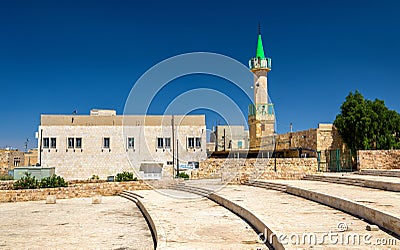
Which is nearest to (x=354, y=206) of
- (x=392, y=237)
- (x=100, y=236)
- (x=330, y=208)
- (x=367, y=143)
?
(x=330, y=208)

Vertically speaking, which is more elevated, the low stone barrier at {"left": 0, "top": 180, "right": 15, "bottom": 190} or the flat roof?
the flat roof

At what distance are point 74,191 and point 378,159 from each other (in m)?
15.8

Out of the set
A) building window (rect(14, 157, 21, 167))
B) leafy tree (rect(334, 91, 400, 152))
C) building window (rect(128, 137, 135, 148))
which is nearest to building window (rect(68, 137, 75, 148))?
building window (rect(128, 137, 135, 148))

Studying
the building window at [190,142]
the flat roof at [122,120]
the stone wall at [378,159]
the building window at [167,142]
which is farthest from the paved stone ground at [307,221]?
the flat roof at [122,120]

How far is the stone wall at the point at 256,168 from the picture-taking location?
18922 millimetres

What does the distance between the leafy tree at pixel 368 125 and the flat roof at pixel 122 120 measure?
1264 cm

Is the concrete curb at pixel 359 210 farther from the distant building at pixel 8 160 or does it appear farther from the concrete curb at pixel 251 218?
the distant building at pixel 8 160

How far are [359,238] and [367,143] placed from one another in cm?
2049

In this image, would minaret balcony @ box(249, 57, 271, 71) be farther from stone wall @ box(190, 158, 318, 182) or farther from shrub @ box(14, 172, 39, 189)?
shrub @ box(14, 172, 39, 189)

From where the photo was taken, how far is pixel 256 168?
19.2m

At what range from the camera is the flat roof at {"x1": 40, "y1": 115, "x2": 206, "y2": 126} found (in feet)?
110

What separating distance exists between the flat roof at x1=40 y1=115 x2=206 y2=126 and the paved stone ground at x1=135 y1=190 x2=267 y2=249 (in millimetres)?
20718

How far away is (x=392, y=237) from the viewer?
6.23m

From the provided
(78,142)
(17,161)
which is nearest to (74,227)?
(78,142)
